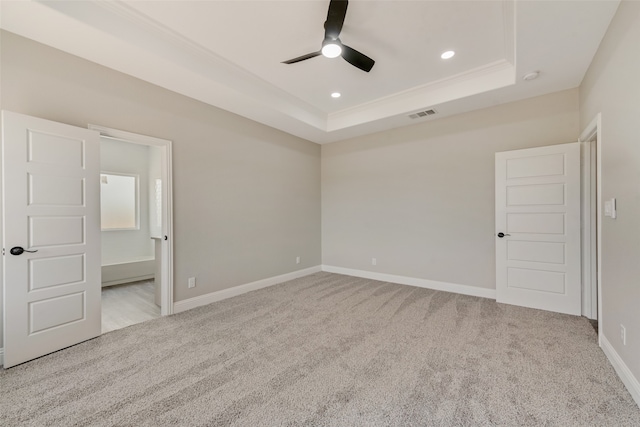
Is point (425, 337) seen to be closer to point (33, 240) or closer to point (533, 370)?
point (533, 370)

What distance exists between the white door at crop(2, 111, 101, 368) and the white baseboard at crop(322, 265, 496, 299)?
12.7 ft

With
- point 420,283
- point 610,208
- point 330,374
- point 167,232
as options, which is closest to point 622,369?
point 610,208

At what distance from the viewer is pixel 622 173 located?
6.42 ft

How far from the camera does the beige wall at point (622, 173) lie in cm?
177

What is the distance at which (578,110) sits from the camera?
3.31 metres

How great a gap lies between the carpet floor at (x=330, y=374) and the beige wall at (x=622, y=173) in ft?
1.46

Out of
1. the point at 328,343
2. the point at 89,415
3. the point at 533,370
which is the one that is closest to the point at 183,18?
the point at 89,415

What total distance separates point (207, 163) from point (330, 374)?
3.07 m

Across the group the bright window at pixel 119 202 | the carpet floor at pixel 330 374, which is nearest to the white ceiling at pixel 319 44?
the carpet floor at pixel 330 374

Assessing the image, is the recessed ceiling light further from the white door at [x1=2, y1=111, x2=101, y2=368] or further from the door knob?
the door knob

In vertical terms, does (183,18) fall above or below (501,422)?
above

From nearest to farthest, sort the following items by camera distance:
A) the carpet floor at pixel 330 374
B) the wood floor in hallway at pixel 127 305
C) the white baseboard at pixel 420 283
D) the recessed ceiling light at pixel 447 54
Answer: the carpet floor at pixel 330 374, the recessed ceiling light at pixel 447 54, the wood floor in hallway at pixel 127 305, the white baseboard at pixel 420 283

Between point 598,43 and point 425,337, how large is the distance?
3.17 metres

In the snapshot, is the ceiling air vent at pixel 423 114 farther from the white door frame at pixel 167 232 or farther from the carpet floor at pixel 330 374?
the white door frame at pixel 167 232
